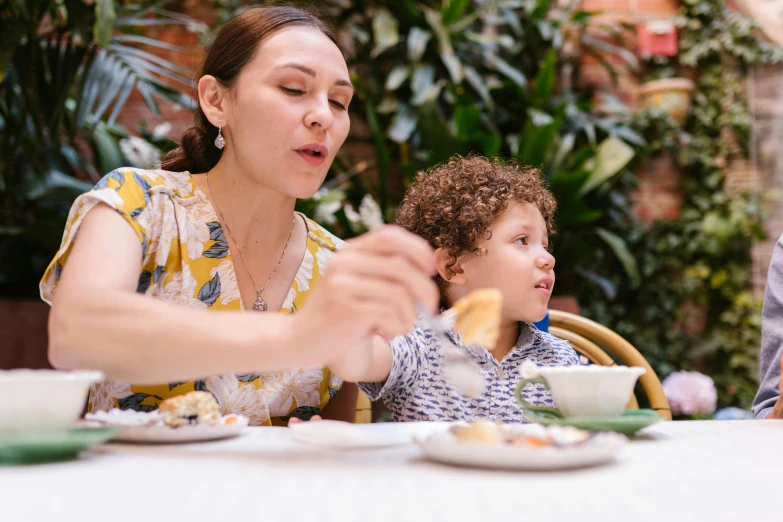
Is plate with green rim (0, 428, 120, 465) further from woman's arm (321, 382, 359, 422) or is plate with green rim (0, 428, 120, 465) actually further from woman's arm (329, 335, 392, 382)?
woman's arm (321, 382, 359, 422)

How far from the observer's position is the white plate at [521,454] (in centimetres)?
71

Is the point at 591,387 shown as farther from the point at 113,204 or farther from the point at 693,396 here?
the point at 693,396

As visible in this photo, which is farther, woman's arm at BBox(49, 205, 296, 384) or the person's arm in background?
the person's arm in background

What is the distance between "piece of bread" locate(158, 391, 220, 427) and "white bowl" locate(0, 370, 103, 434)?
0.15 meters

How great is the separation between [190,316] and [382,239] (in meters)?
0.25

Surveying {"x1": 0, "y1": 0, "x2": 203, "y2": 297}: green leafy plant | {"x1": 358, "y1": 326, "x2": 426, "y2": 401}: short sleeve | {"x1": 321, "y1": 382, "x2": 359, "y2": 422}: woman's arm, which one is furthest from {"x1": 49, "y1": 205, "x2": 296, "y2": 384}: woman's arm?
{"x1": 0, "y1": 0, "x2": 203, "y2": 297}: green leafy plant

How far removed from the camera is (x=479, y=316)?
0.83 m

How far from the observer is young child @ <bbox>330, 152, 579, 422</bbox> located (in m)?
1.48

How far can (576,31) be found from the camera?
5.40 metres

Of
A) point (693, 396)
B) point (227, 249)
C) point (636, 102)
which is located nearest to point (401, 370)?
point (227, 249)

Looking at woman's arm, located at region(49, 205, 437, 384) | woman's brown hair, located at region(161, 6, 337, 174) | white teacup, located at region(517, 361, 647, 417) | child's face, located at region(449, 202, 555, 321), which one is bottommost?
white teacup, located at region(517, 361, 647, 417)

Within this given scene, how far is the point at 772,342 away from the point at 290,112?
1.08 metres

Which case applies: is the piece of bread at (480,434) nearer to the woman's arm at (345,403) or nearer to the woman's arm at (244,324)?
the woman's arm at (244,324)

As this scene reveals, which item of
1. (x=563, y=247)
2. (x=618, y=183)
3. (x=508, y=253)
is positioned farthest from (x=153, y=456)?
(x=618, y=183)
